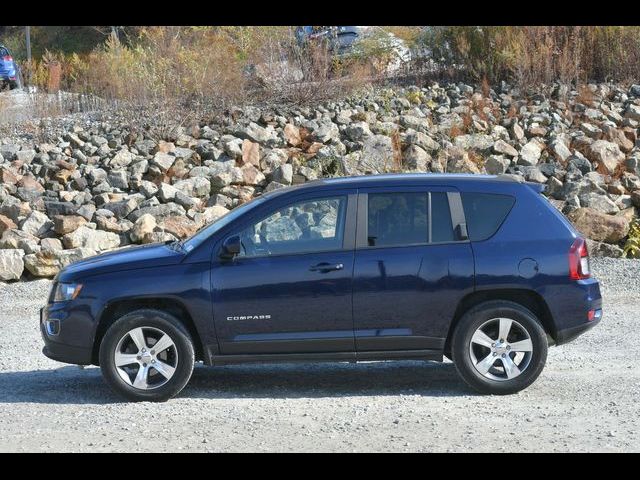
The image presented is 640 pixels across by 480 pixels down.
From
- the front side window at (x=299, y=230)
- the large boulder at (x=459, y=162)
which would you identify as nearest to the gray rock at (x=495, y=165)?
the large boulder at (x=459, y=162)

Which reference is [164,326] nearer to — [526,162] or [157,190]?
[157,190]

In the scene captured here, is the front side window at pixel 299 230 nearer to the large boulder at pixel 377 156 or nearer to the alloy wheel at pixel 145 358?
the alloy wheel at pixel 145 358

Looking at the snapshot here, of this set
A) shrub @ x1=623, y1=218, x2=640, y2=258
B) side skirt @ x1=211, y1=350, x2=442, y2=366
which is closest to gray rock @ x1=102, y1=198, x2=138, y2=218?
shrub @ x1=623, y1=218, x2=640, y2=258

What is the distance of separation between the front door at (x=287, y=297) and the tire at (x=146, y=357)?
33 cm

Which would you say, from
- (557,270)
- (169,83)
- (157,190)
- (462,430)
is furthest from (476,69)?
(462,430)

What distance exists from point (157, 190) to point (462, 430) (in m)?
10.7

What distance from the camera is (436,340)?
818cm

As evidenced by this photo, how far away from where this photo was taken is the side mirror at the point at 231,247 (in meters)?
8.05

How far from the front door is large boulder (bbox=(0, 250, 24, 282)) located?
7.09m

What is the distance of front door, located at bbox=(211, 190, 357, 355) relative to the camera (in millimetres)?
8070

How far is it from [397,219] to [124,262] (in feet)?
7.16

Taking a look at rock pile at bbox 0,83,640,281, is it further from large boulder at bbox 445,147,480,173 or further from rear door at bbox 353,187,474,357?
rear door at bbox 353,187,474,357

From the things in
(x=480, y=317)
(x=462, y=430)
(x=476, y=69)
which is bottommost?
(x=462, y=430)

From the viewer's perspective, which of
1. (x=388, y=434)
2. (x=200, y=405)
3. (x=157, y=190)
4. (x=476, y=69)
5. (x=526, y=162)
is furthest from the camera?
(x=476, y=69)
